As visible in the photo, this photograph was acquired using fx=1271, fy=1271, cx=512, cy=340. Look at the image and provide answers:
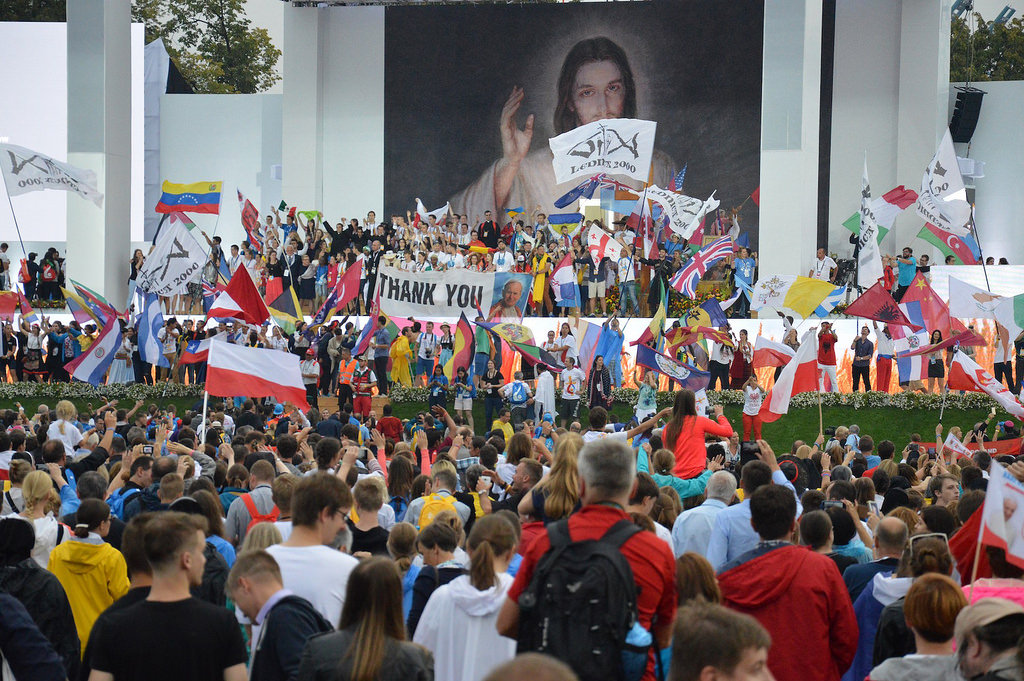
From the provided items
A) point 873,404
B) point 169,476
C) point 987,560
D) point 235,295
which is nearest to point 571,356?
point 873,404

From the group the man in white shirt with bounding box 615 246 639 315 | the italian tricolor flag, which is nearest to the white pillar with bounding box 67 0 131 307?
the man in white shirt with bounding box 615 246 639 315

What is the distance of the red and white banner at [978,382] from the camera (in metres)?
12.3

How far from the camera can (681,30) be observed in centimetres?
3850

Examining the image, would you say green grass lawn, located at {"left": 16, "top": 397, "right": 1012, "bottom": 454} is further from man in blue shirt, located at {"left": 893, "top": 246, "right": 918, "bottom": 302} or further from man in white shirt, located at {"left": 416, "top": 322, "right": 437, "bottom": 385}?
man in blue shirt, located at {"left": 893, "top": 246, "right": 918, "bottom": 302}

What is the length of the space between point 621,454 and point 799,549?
116 centimetres

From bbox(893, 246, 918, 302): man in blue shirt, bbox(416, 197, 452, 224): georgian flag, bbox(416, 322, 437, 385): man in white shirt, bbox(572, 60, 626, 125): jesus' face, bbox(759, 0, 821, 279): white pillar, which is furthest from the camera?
bbox(572, 60, 626, 125): jesus' face

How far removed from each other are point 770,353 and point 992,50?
34.7m

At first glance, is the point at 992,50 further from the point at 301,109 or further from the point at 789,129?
the point at 301,109

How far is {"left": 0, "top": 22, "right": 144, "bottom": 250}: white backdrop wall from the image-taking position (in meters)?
36.9

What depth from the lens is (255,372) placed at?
12023 millimetres

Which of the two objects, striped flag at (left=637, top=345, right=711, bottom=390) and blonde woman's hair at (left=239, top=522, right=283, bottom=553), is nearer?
blonde woman's hair at (left=239, top=522, right=283, bottom=553)

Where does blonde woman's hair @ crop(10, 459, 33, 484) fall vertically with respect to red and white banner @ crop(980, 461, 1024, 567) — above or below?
below

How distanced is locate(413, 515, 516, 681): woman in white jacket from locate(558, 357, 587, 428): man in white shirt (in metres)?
17.3

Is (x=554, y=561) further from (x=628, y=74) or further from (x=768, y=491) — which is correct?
(x=628, y=74)
